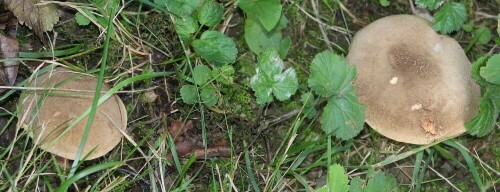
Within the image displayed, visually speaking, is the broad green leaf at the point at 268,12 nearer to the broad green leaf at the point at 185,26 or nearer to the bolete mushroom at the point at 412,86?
the broad green leaf at the point at 185,26

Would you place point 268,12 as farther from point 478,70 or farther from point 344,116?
point 478,70

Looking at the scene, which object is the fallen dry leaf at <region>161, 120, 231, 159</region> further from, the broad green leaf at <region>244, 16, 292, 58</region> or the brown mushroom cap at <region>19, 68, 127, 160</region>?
the broad green leaf at <region>244, 16, 292, 58</region>

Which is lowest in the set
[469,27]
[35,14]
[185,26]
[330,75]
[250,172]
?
[250,172]

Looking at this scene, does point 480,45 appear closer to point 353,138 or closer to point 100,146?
point 353,138

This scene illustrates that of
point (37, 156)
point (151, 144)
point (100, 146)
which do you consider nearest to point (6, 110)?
point (37, 156)

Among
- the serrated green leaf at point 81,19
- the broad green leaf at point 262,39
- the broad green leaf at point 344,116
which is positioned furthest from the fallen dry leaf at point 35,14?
the broad green leaf at point 344,116

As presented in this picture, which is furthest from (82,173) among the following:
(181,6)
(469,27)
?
(469,27)
